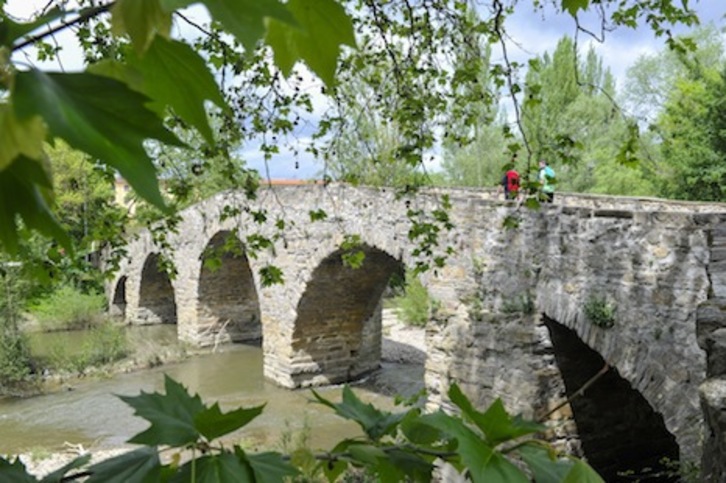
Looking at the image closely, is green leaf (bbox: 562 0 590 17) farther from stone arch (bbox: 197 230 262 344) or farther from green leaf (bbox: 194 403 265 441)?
stone arch (bbox: 197 230 262 344)

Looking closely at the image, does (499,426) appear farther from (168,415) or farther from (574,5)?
(574,5)

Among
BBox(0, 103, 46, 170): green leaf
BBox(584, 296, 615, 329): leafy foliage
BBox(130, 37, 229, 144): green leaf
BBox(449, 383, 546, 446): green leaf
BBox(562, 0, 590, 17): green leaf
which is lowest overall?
BBox(584, 296, 615, 329): leafy foliage

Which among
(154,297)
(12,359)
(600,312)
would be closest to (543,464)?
(600,312)

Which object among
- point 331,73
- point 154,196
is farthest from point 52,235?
point 331,73

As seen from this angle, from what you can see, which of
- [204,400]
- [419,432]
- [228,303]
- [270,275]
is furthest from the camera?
[228,303]

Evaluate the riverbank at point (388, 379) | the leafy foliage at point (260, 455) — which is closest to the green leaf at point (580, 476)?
the leafy foliage at point (260, 455)

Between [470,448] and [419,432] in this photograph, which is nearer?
[470,448]

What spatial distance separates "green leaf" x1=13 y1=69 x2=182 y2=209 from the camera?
39 centimetres

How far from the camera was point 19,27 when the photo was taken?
1.52 ft

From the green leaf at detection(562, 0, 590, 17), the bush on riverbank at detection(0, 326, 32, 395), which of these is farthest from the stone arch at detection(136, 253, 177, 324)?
the green leaf at detection(562, 0, 590, 17)

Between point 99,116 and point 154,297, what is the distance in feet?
79.5

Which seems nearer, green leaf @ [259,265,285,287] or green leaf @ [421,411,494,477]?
green leaf @ [421,411,494,477]

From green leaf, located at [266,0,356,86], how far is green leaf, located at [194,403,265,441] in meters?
0.40

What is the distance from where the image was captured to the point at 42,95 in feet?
1.28
